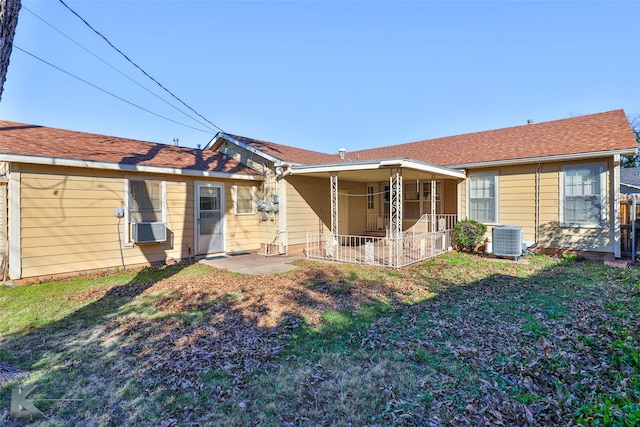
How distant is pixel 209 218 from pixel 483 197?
9.21 meters

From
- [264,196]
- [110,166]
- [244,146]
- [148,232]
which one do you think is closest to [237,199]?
[264,196]

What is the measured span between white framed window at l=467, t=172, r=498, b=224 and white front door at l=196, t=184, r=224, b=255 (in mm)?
8552

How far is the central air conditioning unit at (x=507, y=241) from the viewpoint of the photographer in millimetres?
8875

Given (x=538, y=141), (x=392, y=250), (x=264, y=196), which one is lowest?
(x=392, y=250)

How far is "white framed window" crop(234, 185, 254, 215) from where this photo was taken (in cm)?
1086

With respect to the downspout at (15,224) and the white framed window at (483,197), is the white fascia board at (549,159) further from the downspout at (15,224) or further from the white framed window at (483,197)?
the downspout at (15,224)

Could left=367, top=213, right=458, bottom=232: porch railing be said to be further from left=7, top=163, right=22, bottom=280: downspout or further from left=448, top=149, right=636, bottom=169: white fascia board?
left=7, top=163, right=22, bottom=280: downspout

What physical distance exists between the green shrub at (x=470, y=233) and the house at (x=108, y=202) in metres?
6.97

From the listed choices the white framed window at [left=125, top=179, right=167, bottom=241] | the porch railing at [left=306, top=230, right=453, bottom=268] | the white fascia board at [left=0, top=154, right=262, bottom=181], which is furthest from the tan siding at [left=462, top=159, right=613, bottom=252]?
the white framed window at [left=125, top=179, right=167, bottom=241]

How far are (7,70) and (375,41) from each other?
1192 centimetres

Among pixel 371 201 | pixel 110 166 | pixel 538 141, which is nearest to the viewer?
pixel 110 166

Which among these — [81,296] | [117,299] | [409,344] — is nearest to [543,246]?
[409,344]

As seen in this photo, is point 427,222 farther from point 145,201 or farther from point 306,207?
point 145,201

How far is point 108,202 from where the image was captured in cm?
810
